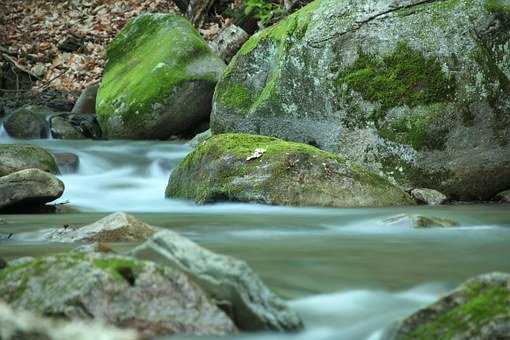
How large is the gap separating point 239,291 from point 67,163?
754 centimetres

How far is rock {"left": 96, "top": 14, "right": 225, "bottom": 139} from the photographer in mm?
11664

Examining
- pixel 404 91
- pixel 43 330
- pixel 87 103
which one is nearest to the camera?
pixel 43 330

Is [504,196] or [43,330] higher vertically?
[43,330]

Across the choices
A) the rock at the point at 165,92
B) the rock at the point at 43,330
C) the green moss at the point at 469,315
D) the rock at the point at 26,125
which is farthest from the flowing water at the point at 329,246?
the rock at the point at 26,125

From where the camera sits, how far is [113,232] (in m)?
5.08

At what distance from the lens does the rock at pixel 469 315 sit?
2625 millimetres

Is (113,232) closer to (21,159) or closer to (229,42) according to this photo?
(21,159)

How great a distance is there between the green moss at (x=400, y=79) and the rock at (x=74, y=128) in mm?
5726

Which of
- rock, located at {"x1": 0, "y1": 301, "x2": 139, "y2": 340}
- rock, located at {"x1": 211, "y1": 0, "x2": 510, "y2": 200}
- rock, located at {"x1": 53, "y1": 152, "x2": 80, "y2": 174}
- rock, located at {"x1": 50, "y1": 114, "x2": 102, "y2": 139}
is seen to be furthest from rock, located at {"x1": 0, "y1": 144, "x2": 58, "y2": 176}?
rock, located at {"x1": 0, "y1": 301, "x2": 139, "y2": 340}

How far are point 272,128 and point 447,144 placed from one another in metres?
2.03

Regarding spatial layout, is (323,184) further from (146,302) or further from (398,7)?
(146,302)

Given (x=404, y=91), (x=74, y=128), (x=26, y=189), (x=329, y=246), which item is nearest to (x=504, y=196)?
(x=404, y=91)

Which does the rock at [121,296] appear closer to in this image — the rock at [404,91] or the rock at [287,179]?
the rock at [287,179]

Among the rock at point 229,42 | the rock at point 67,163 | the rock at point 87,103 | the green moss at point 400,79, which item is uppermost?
the rock at point 229,42
